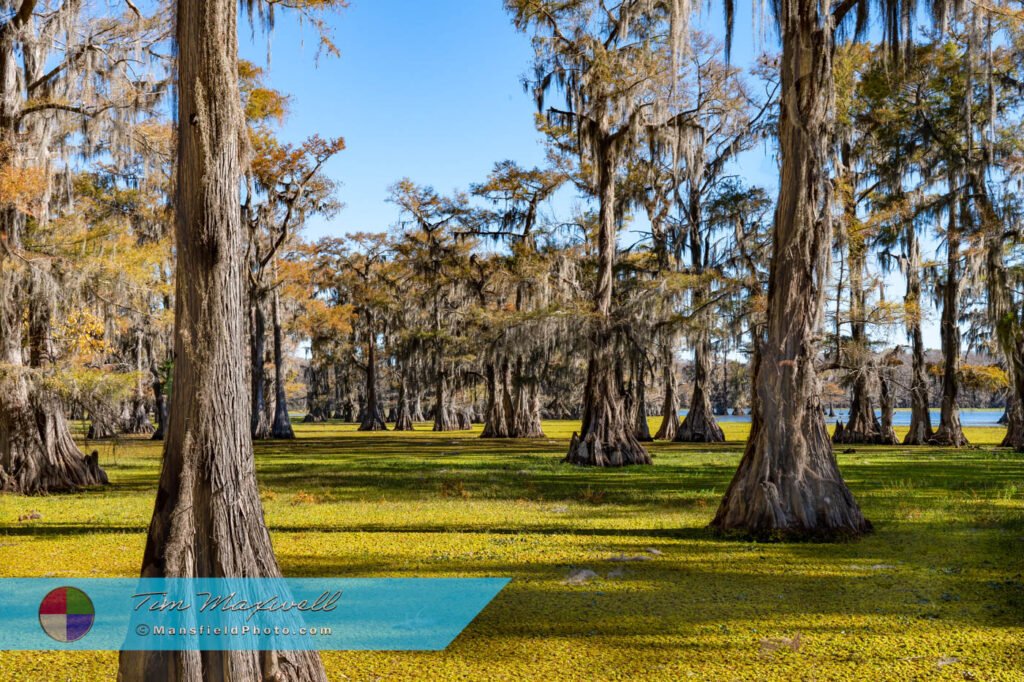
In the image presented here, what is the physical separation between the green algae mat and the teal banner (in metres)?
0.18

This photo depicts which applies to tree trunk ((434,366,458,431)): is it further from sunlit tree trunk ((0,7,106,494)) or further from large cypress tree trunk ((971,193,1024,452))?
sunlit tree trunk ((0,7,106,494))

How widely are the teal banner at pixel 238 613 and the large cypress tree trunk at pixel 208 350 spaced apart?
11cm

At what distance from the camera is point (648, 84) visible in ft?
47.4

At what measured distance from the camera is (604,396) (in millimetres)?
14570

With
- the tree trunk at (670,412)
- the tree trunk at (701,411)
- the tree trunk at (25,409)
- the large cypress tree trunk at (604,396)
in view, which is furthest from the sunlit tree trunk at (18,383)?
the tree trunk at (670,412)

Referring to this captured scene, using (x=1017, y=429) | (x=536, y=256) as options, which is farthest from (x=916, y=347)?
(x=536, y=256)

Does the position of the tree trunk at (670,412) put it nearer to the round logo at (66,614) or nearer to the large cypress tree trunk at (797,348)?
the large cypress tree trunk at (797,348)

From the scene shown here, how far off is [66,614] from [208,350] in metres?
2.65

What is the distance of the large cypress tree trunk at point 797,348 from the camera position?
6574 mm

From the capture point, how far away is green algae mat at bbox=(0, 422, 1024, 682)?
3592 mm

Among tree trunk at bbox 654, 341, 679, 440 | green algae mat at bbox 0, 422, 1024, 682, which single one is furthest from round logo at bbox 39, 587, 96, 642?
tree trunk at bbox 654, 341, 679, 440

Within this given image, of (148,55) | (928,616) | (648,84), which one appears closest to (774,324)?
(928,616)

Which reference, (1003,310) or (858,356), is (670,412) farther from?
(1003,310)

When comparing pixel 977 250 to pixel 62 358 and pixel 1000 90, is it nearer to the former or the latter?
pixel 1000 90
